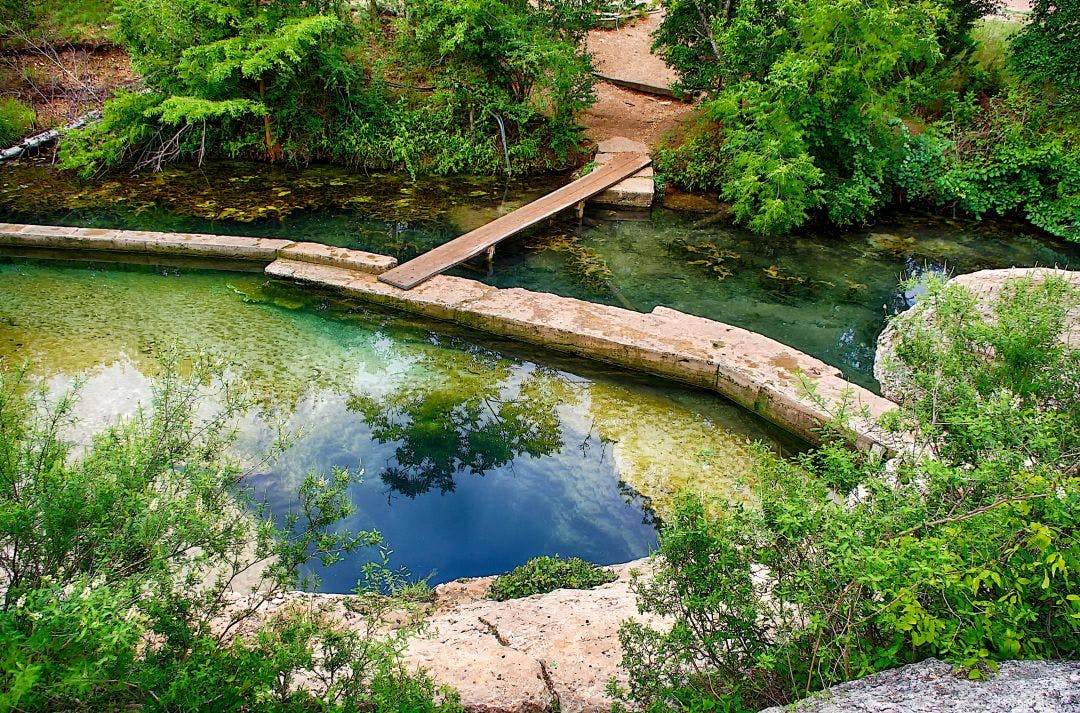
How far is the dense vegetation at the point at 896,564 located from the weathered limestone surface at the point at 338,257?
5.35 m

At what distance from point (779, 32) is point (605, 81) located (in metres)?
4.93

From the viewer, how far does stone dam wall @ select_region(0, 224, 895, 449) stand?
18.0 ft

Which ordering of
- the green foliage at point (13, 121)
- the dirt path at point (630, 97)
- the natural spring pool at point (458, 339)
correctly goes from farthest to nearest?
the dirt path at point (630, 97) → the green foliage at point (13, 121) → the natural spring pool at point (458, 339)

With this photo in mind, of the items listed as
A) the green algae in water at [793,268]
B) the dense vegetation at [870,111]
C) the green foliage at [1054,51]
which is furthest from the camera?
the green foliage at [1054,51]

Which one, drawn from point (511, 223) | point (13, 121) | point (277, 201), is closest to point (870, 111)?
point (511, 223)

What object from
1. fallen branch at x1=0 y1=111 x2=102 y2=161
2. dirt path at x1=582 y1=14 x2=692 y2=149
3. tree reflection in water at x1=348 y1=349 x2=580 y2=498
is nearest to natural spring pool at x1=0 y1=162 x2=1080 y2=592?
tree reflection in water at x1=348 y1=349 x2=580 y2=498

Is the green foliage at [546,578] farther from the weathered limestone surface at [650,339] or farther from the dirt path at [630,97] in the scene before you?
the dirt path at [630,97]

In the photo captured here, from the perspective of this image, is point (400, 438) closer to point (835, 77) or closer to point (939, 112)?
point (835, 77)

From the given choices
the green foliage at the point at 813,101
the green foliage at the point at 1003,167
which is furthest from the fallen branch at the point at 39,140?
the green foliage at the point at 1003,167

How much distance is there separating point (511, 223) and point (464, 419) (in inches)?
135

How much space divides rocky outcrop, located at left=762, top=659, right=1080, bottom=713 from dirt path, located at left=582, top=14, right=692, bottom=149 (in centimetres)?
932

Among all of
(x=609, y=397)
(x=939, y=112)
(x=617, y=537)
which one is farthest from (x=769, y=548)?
(x=939, y=112)

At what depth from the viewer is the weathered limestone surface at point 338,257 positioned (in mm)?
7492

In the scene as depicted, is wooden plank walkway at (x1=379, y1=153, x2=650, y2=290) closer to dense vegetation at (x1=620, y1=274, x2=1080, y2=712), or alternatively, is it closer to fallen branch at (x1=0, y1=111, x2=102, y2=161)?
dense vegetation at (x1=620, y1=274, x2=1080, y2=712)
